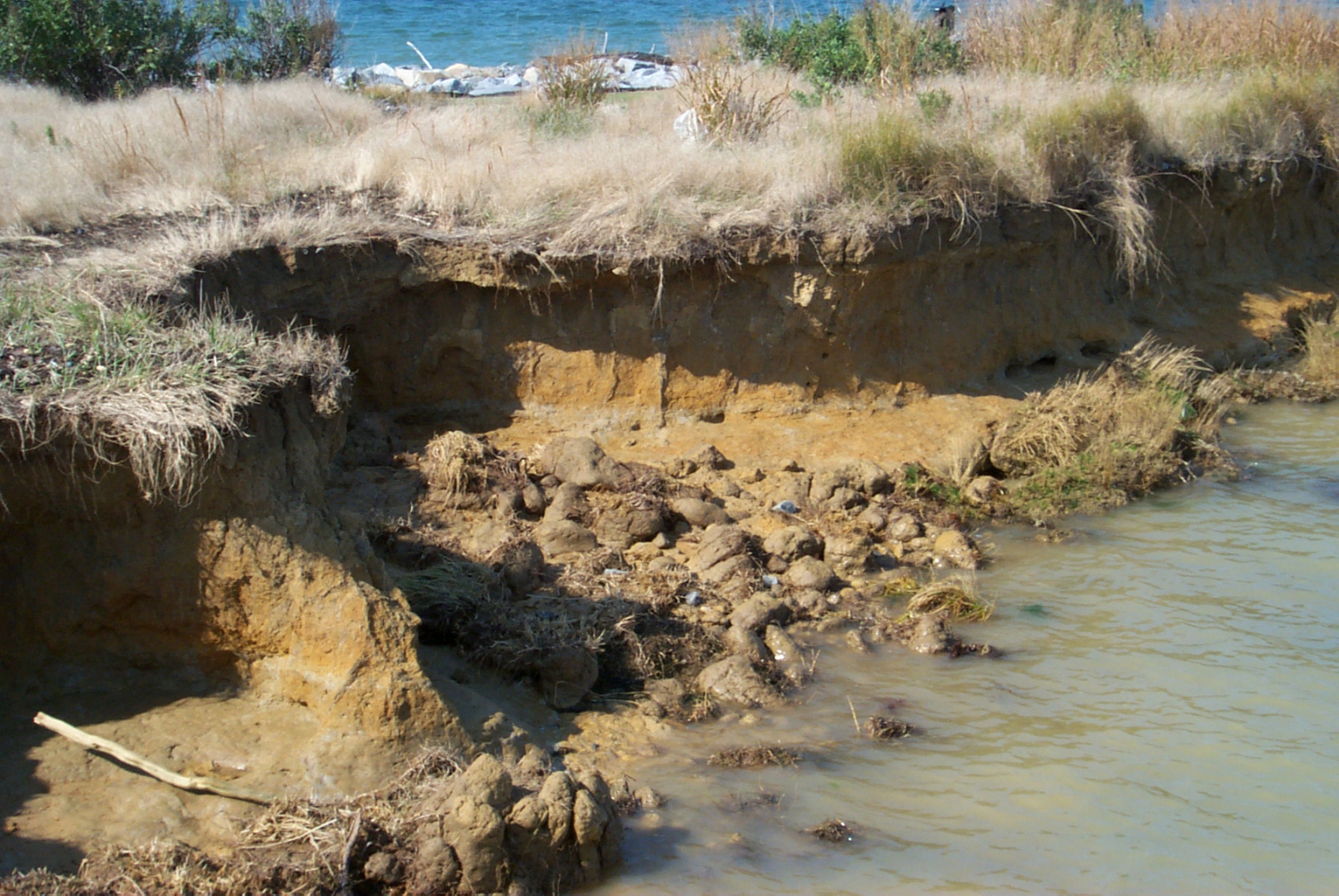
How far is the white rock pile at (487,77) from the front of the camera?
44.3 ft

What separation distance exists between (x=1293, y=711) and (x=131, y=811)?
4523 mm

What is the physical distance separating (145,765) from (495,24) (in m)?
22.1

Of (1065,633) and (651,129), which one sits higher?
(651,129)

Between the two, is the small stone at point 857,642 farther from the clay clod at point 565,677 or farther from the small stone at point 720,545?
the clay clod at point 565,677

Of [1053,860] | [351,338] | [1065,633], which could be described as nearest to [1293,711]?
[1065,633]

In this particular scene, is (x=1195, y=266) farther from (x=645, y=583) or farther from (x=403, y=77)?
(x=403, y=77)

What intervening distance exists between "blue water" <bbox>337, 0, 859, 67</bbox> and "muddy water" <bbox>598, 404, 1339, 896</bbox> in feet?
37.2

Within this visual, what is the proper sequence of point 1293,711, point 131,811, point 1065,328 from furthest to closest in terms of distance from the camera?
point 1065,328, point 1293,711, point 131,811

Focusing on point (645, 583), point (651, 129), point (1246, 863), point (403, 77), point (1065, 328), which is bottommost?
point (1246, 863)

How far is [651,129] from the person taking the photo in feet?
30.0

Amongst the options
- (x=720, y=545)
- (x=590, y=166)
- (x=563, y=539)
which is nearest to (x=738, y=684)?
(x=720, y=545)

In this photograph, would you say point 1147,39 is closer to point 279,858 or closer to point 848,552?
point 848,552

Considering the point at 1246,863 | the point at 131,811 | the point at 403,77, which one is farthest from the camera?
the point at 403,77

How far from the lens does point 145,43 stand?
11.3 metres
